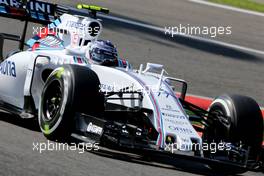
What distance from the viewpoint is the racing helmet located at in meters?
8.87

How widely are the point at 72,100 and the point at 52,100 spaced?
0.56 metres

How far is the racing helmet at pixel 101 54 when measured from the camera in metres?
8.87

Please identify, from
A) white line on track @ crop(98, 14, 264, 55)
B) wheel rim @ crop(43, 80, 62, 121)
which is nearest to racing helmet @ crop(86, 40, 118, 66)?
wheel rim @ crop(43, 80, 62, 121)

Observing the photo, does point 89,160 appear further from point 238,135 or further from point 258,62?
point 258,62

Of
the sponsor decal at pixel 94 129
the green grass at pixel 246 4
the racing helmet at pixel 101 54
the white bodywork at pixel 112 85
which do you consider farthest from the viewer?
the green grass at pixel 246 4

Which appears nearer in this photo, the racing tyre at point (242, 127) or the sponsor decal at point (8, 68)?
the racing tyre at point (242, 127)

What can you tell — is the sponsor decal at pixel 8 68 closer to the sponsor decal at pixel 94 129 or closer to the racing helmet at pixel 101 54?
the racing helmet at pixel 101 54

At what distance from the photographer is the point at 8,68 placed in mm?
9211

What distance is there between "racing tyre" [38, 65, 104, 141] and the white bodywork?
55 cm

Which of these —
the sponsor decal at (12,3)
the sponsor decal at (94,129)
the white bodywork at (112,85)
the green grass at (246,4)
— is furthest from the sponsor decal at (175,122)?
the green grass at (246,4)

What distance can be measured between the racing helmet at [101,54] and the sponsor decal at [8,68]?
892 mm

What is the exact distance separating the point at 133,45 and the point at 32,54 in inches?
268

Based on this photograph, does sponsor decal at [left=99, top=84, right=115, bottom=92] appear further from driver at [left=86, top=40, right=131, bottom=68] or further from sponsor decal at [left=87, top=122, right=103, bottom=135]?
sponsor decal at [left=87, top=122, right=103, bottom=135]

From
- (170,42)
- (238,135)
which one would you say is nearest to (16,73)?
(238,135)
